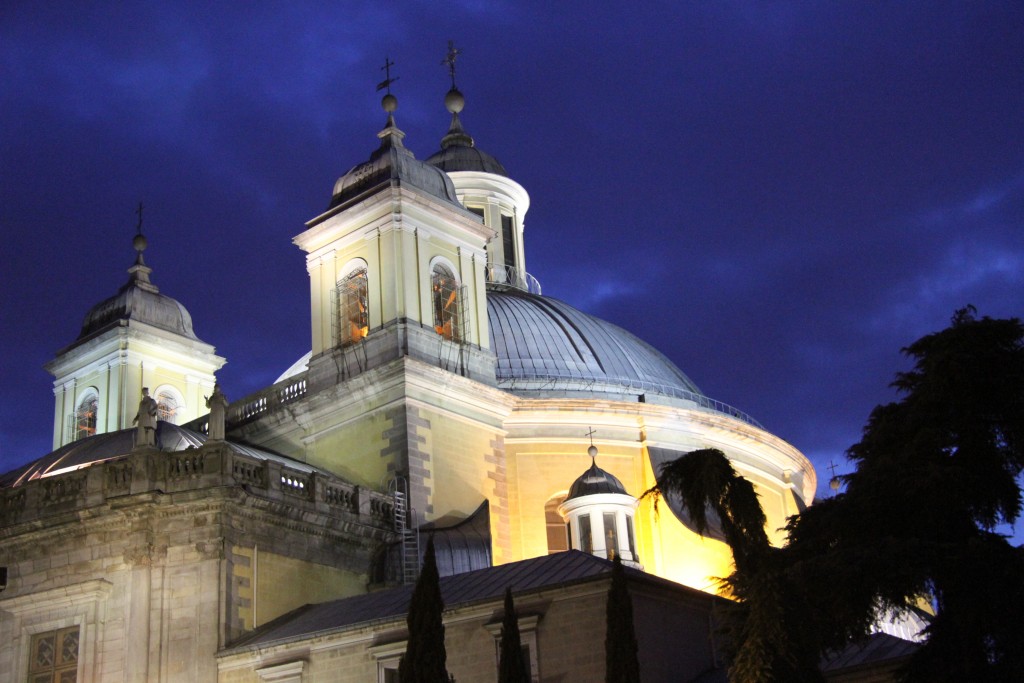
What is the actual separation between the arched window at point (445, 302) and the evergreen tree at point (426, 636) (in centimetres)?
1610

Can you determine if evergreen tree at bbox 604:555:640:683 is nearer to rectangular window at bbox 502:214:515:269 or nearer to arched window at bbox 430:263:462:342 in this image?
arched window at bbox 430:263:462:342

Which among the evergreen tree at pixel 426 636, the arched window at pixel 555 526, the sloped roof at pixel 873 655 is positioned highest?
the arched window at pixel 555 526

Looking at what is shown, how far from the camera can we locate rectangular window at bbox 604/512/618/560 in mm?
39656

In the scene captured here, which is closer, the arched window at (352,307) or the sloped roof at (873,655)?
the sloped roof at (873,655)

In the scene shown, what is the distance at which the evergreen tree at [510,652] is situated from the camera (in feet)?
82.9

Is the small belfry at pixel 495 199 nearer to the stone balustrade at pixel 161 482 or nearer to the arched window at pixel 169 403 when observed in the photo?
the arched window at pixel 169 403

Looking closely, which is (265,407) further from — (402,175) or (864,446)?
(864,446)

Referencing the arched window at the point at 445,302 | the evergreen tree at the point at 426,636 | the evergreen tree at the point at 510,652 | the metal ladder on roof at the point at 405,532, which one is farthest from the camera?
the arched window at the point at 445,302

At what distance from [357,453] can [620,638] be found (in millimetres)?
15710

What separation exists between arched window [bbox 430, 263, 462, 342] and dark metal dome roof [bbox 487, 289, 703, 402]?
227 cm

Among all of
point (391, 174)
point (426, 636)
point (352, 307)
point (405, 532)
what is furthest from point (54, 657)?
point (391, 174)

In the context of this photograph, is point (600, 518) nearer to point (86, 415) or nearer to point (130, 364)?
point (130, 364)

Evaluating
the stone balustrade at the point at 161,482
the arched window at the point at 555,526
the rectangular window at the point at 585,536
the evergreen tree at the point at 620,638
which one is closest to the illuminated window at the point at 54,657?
the stone balustrade at the point at 161,482

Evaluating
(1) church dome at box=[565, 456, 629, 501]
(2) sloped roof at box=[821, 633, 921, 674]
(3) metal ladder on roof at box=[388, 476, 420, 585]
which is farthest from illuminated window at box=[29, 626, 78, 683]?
(2) sloped roof at box=[821, 633, 921, 674]
